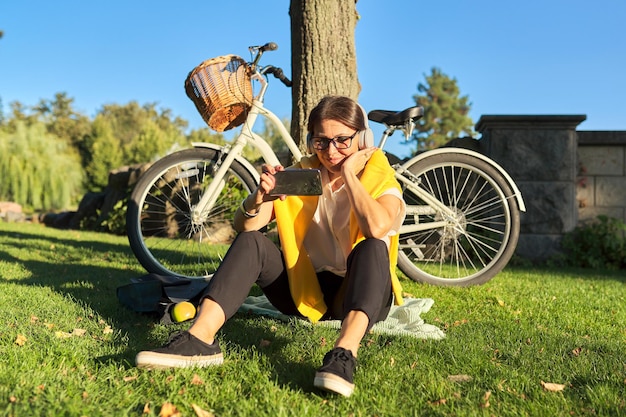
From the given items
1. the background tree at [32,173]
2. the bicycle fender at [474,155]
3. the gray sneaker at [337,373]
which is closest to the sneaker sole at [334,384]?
the gray sneaker at [337,373]

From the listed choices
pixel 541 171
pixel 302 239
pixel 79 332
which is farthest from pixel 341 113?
pixel 541 171

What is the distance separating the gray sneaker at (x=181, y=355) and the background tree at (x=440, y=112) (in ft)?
134

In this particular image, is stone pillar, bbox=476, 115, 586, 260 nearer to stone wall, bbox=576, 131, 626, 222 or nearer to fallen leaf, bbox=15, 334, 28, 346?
stone wall, bbox=576, 131, 626, 222

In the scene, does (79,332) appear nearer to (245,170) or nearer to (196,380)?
(196,380)

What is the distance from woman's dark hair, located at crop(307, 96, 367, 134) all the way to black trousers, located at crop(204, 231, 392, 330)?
18.7 inches

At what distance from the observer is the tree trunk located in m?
4.08

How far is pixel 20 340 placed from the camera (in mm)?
2287

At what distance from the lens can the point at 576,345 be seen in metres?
2.48

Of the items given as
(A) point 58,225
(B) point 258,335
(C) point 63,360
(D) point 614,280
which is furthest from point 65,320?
(A) point 58,225

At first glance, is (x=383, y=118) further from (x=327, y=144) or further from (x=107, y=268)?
(x=107, y=268)

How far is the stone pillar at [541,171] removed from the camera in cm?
583

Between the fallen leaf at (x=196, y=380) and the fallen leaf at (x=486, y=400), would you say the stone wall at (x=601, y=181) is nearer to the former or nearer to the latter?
the fallen leaf at (x=486, y=400)

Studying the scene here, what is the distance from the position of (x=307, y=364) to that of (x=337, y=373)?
14.2 inches

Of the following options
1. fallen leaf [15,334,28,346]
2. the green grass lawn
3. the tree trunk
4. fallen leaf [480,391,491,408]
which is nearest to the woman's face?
the green grass lawn
